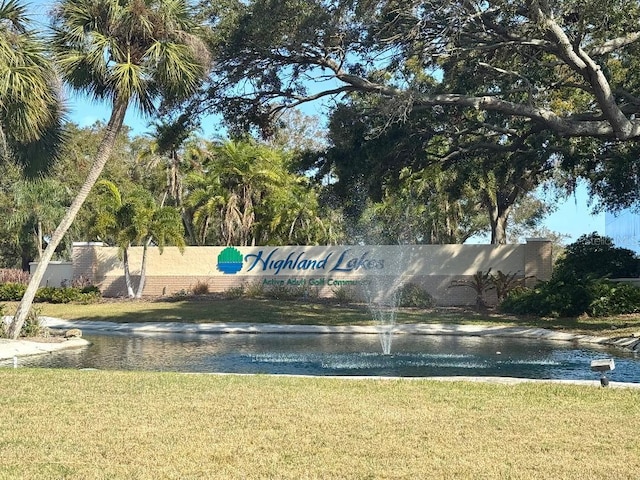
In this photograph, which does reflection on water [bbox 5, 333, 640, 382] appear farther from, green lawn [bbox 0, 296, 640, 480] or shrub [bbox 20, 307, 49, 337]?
green lawn [bbox 0, 296, 640, 480]

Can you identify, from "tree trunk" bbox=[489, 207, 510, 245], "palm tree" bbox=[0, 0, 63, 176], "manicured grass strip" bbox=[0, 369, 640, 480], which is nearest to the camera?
"manicured grass strip" bbox=[0, 369, 640, 480]

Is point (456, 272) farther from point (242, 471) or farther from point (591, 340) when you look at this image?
point (242, 471)

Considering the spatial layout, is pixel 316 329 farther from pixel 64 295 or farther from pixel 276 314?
pixel 64 295

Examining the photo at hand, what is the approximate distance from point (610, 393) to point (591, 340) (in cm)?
895

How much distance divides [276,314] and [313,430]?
17.9 m

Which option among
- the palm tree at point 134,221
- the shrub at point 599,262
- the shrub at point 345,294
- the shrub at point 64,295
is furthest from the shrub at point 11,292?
the shrub at point 599,262

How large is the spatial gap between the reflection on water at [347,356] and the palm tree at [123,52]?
2946 mm

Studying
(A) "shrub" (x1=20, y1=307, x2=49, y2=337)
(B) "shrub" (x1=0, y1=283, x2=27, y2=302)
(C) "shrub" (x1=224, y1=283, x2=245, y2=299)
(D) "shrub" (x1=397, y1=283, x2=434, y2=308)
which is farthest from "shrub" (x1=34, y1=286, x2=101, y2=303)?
(D) "shrub" (x1=397, y1=283, x2=434, y2=308)

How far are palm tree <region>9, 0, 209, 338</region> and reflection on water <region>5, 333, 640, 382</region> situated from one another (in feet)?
9.67

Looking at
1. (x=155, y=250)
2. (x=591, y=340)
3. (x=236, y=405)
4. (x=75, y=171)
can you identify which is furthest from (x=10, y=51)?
(x=75, y=171)

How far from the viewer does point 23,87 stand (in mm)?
13469

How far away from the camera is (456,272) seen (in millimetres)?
29250

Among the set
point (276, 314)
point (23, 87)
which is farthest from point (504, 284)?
point (23, 87)

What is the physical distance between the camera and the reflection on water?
12.8 meters
